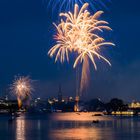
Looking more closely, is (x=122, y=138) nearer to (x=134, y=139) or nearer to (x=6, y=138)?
(x=134, y=139)

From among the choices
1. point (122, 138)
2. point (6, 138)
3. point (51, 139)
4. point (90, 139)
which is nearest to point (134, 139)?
point (122, 138)

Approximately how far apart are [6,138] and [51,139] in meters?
7.37

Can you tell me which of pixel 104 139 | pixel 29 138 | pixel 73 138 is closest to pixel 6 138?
pixel 29 138

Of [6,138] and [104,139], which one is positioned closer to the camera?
[104,139]

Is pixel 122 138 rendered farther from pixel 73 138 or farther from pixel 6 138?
pixel 6 138

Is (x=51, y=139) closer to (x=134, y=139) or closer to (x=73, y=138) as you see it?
(x=73, y=138)

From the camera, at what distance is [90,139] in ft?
236

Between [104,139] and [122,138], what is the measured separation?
394 centimetres

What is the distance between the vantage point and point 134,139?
73.9 metres

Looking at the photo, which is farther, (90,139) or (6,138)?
(6,138)

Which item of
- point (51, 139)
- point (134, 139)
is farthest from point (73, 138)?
point (134, 139)

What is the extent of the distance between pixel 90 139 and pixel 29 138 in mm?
9970

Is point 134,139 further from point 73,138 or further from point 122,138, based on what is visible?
point 73,138

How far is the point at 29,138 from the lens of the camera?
76.6m
